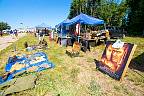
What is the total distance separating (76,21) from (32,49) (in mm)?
5511

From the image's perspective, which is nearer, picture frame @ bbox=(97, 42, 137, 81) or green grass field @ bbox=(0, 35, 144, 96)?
green grass field @ bbox=(0, 35, 144, 96)

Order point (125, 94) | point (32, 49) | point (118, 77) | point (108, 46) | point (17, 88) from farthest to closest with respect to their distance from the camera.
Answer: point (32, 49), point (108, 46), point (118, 77), point (17, 88), point (125, 94)

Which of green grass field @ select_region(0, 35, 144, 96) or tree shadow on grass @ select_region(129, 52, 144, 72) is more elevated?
tree shadow on grass @ select_region(129, 52, 144, 72)

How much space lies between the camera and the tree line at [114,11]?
43344 millimetres

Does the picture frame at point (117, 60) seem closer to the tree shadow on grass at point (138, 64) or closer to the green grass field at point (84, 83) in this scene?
the green grass field at point (84, 83)

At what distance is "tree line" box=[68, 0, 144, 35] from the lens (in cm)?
4334

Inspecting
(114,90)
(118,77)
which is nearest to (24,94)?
(114,90)

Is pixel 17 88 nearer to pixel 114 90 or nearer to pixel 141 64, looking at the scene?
pixel 114 90

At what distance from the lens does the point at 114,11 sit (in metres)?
55.9

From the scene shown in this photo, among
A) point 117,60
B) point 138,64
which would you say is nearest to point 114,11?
point 138,64

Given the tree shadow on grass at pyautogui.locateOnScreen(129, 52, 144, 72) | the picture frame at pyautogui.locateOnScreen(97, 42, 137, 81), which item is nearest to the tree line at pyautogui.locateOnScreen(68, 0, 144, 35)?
the tree shadow on grass at pyautogui.locateOnScreen(129, 52, 144, 72)

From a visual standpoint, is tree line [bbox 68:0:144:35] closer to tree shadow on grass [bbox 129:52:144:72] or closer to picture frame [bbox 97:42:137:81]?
tree shadow on grass [bbox 129:52:144:72]

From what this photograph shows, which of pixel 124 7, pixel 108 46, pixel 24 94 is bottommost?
pixel 24 94

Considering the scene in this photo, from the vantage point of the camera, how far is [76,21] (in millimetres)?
21531
